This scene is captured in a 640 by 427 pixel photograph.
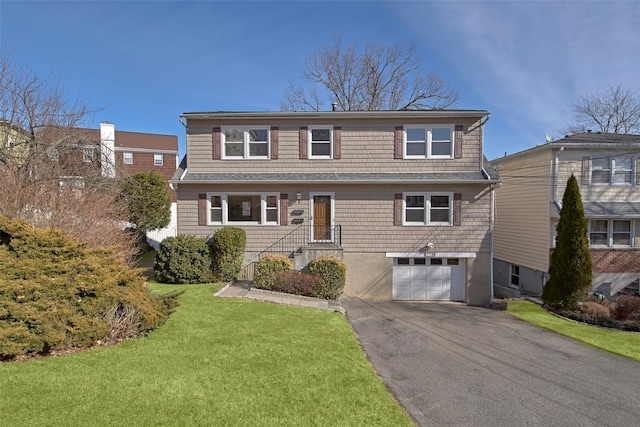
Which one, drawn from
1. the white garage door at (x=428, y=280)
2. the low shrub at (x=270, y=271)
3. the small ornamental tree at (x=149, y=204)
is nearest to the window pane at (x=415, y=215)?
the white garage door at (x=428, y=280)

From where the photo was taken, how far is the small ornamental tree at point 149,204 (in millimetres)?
17297

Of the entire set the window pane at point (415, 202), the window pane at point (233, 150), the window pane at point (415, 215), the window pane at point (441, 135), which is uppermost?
the window pane at point (441, 135)

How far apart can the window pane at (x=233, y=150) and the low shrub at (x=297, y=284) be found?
18.4ft

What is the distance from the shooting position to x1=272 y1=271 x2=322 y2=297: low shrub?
36.4 ft

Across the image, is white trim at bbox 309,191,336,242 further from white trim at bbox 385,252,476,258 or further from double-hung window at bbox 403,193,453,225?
A: double-hung window at bbox 403,193,453,225

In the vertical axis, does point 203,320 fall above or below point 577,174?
below

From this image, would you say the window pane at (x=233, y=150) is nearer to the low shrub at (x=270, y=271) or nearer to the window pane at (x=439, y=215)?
the low shrub at (x=270, y=271)

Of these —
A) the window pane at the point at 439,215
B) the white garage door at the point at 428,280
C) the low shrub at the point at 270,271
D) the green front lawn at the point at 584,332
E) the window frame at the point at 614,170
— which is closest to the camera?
the green front lawn at the point at 584,332

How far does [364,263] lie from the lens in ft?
44.6

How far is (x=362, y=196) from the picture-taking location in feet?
44.3

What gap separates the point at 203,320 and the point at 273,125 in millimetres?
8624

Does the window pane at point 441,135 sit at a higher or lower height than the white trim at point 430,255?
higher

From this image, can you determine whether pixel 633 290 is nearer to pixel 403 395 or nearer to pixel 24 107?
pixel 403 395

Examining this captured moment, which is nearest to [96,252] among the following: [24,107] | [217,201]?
[217,201]
